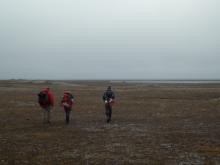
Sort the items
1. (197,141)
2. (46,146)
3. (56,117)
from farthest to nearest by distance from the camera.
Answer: (56,117) < (197,141) < (46,146)

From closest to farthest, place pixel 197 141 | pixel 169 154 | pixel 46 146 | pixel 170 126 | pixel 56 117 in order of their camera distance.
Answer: pixel 169 154, pixel 46 146, pixel 197 141, pixel 170 126, pixel 56 117

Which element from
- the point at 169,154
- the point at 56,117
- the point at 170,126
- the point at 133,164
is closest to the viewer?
the point at 133,164

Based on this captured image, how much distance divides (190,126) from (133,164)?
10.1 m

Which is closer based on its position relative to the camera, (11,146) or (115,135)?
(11,146)

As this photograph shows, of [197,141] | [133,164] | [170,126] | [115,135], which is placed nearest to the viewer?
[133,164]

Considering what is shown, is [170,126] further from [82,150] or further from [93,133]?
[82,150]

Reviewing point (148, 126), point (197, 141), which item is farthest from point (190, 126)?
point (197, 141)

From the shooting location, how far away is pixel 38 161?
11.7 meters

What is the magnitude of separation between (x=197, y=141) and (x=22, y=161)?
805 cm

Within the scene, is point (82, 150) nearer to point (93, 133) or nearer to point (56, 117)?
point (93, 133)

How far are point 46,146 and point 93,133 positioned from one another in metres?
4.05

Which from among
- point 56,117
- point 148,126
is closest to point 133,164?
point 148,126

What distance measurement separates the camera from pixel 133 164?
450 inches

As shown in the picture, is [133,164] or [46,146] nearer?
[133,164]
